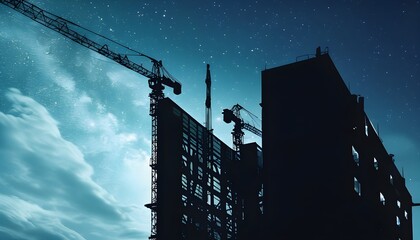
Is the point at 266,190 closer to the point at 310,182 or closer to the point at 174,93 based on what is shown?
the point at 310,182

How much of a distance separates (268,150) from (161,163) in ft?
41.7

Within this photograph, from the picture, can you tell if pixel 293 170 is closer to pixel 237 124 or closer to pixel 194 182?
pixel 194 182

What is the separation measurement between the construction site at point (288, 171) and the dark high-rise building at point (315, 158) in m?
0.11

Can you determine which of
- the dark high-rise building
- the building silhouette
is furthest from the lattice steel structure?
the dark high-rise building

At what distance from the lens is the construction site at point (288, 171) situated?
51.8 m

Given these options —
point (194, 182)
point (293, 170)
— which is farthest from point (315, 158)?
point (194, 182)

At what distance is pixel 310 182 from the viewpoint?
172ft

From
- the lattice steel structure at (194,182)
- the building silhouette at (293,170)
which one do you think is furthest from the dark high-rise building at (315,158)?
the lattice steel structure at (194,182)

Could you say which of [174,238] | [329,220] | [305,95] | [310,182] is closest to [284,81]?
[305,95]

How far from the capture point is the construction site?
5175 centimetres

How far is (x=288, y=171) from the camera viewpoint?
5419cm

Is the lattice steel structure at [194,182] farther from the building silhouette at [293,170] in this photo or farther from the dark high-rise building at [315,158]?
the dark high-rise building at [315,158]

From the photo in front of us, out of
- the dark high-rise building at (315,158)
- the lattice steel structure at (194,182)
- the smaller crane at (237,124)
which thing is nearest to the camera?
the dark high-rise building at (315,158)

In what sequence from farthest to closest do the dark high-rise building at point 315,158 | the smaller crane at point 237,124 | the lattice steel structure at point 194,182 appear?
the smaller crane at point 237,124 → the lattice steel structure at point 194,182 → the dark high-rise building at point 315,158
